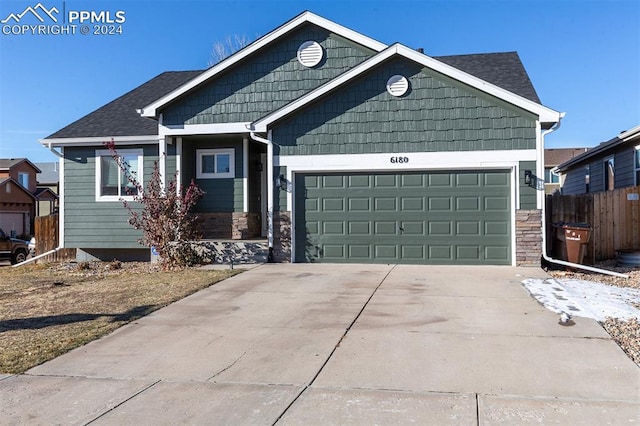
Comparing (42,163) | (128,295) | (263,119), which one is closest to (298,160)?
(263,119)

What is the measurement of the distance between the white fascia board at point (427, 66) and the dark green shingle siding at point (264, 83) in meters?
1.76

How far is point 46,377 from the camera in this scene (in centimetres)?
521

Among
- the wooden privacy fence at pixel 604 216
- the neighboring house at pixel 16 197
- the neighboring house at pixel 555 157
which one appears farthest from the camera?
the neighboring house at pixel 16 197

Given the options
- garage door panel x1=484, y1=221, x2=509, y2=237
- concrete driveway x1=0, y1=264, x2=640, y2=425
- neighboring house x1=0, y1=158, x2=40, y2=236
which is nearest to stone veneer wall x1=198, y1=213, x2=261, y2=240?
concrete driveway x1=0, y1=264, x2=640, y2=425

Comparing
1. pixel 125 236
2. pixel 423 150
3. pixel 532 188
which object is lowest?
pixel 125 236

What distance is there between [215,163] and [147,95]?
13.8 feet

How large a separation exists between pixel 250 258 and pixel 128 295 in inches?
162

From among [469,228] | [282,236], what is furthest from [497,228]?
[282,236]

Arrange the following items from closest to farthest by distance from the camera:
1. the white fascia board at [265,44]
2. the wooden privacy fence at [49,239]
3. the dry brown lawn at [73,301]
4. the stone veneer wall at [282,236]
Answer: the dry brown lawn at [73,301] < the stone veneer wall at [282,236] < the white fascia board at [265,44] < the wooden privacy fence at [49,239]

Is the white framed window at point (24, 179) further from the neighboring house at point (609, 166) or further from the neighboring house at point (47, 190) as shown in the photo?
the neighboring house at point (609, 166)

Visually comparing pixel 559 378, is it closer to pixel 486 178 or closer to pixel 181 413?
pixel 181 413

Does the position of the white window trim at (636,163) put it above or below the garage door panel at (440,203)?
above

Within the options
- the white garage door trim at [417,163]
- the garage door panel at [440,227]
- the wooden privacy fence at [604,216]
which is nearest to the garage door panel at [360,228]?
the white garage door trim at [417,163]

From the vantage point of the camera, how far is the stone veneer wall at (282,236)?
1263cm
